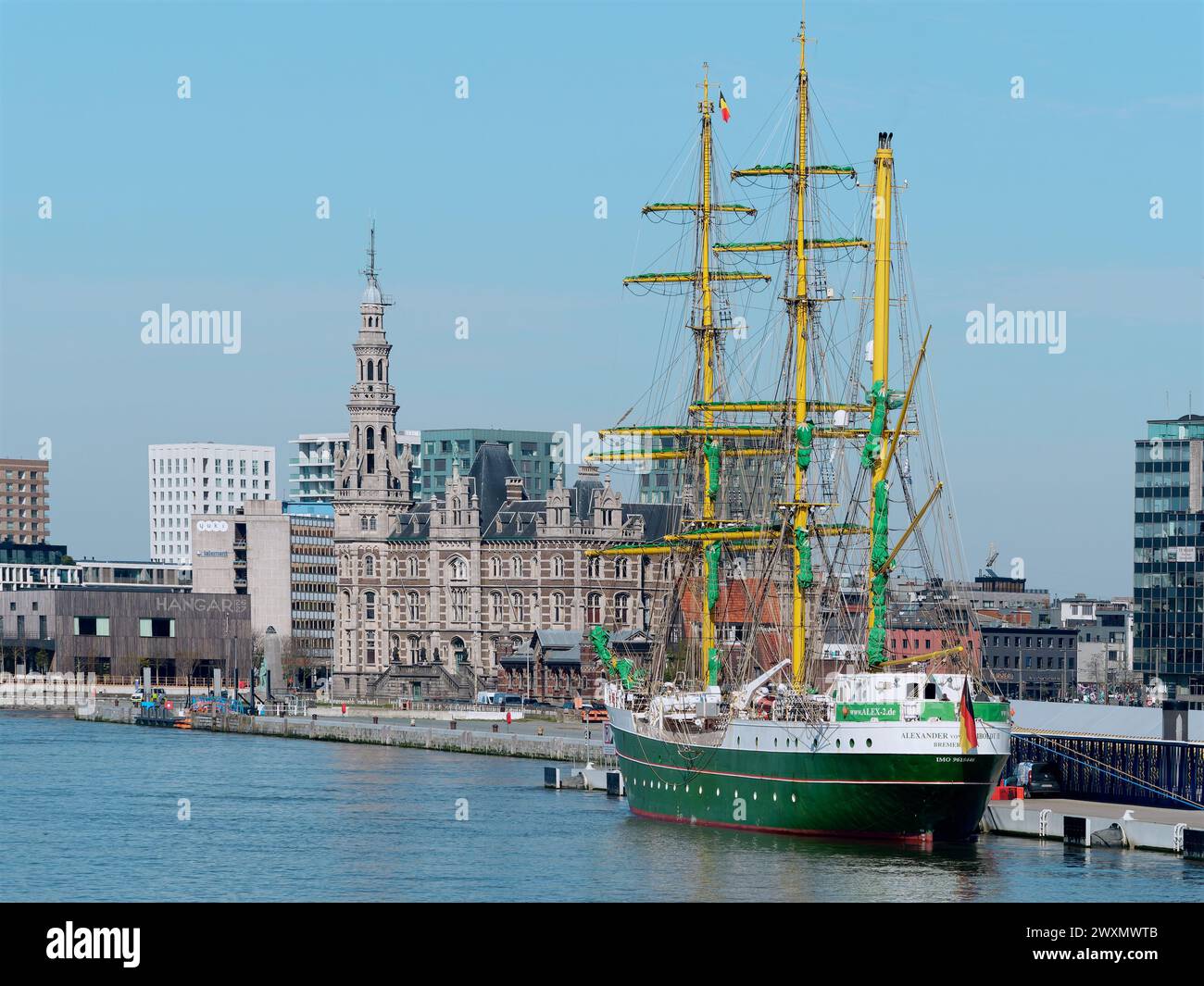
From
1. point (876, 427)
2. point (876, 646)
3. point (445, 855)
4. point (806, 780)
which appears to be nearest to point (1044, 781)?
point (876, 646)

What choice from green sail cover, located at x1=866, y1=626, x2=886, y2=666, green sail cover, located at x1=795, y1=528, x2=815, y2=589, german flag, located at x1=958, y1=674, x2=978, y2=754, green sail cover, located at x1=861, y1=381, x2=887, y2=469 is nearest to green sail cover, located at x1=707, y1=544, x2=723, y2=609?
green sail cover, located at x1=795, y1=528, x2=815, y2=589

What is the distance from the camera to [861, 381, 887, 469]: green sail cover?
82062 millimetres

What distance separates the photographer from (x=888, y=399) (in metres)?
82.8

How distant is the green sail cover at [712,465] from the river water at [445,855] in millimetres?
14727

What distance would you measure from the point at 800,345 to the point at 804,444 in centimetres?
399

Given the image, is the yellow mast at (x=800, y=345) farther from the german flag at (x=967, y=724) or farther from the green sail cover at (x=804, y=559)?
the german flag at (x=967, y=724)

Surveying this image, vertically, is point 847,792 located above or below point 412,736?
above

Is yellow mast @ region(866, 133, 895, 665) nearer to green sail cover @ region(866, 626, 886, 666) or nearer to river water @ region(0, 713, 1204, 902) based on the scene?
green sail cover @ region(866, 626, 886, 666)

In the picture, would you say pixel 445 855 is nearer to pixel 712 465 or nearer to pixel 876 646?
pixel 876 646

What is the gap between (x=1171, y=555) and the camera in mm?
159000

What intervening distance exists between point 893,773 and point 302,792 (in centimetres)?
3480
